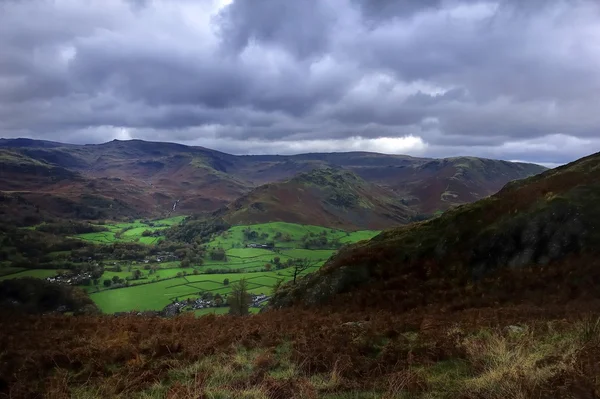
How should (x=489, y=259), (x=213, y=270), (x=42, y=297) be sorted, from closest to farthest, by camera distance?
1. (x=489, y=259)
2. (x=42, y=297)
3. (x=213, y=270)

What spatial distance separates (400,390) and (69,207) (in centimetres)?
22738

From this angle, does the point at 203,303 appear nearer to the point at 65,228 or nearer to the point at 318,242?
the point at 65,228

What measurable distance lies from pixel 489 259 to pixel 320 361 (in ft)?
72.7

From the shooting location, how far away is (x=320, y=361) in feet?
33.8

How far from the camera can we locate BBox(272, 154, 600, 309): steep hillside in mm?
23109

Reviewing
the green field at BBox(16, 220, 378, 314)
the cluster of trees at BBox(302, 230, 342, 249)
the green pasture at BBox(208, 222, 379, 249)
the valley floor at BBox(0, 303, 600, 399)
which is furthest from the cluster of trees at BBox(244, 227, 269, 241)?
the valley floor at BBox(0, 303, 600, 399)

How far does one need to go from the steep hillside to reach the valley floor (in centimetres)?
794

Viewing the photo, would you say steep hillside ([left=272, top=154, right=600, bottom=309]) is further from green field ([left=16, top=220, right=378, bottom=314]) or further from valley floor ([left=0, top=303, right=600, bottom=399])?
green field ([left=16, top=220, right=378, bottom=314])

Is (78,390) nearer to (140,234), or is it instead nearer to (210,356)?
(210,356)

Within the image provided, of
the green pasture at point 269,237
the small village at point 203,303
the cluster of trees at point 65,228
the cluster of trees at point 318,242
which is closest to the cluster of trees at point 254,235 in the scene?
the green pasture at point 269,237

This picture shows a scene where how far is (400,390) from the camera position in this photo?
7.87 m

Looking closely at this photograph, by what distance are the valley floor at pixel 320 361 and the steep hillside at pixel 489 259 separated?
7.94 m

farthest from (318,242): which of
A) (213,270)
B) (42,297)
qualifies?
(42,297)

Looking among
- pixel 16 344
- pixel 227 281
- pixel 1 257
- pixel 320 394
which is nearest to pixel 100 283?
pixel 1 257
